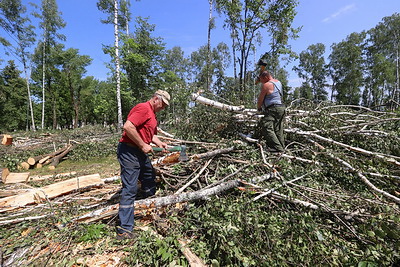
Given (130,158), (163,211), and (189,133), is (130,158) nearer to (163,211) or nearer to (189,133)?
(163,211)

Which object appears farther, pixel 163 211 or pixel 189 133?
pixel 189 133

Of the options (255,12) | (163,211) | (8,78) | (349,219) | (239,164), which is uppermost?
(255,12)

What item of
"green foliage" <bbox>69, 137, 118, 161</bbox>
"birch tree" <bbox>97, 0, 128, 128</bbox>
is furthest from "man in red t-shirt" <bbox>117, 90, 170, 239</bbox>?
"birch tree" <bbox>97, 0, 128, 128</bbox>

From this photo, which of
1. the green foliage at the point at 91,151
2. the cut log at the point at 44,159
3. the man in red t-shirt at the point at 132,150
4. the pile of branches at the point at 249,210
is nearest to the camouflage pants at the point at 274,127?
the pile of branches at the point at 249,210

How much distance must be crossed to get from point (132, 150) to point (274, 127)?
2.98m

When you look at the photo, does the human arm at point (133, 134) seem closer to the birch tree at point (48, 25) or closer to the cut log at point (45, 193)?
the cut log at point (45, 193)

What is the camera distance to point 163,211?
9.45 ft

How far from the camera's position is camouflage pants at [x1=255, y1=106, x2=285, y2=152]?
3.86 m

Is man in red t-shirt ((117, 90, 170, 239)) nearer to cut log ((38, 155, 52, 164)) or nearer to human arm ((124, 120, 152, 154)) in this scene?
human arm ((124, 120, 152, 154))

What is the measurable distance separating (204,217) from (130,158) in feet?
4.22

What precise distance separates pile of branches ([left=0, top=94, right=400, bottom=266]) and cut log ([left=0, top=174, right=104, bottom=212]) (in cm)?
8

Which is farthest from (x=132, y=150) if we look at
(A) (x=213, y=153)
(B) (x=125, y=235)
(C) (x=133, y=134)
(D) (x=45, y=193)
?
(D) (x=45, y=193)

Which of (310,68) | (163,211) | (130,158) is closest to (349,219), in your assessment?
(163,211)

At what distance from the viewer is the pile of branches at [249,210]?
196 cm
